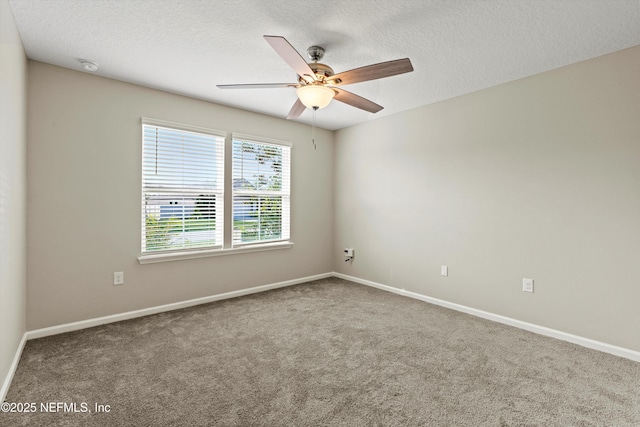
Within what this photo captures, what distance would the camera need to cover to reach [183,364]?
232 cm

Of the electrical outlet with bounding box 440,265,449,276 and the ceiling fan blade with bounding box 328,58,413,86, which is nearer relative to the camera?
the ceiling fan blade with bounding box 328,58,413,86

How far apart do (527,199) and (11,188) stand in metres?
4.32

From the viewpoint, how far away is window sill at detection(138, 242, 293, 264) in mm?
→ 3363

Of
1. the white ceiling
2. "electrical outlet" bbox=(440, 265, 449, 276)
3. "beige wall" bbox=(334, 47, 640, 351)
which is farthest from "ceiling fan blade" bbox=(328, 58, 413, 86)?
"electrical outlet" bbox=(440, 265, 449, 276)

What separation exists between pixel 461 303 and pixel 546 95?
2.32 m

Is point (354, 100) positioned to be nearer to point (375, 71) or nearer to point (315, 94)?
point (315, 94)

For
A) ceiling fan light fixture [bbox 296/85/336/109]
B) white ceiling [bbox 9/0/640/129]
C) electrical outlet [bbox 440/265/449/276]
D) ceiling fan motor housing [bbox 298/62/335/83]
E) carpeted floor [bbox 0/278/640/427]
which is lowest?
carpeted floor [bbox 0/278/640/427]

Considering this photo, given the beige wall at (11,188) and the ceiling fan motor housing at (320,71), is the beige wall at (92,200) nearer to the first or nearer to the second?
the beige wall at (11,188)

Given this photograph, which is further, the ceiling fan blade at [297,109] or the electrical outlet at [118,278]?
the electrical outlet at [118,278]

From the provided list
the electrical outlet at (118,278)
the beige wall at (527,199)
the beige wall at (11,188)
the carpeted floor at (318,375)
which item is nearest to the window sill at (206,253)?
the electrical outlet at (118,278)

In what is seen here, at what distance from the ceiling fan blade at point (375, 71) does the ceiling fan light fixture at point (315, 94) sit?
81mm

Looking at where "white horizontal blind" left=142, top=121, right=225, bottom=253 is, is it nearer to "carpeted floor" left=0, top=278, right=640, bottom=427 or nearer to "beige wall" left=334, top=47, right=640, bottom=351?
"carpeted floor" left=0, top=278, right=640, bottom=427

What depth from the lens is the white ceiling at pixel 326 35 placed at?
79.3 inches

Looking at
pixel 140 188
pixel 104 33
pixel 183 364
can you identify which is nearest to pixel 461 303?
pixel 183 364
